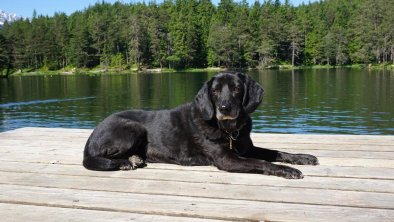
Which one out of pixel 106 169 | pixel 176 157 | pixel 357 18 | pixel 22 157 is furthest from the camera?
pixel 357 18

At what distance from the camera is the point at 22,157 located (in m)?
5.82

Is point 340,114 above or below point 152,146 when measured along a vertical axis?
below

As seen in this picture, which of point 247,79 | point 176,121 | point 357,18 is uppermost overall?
point 357,18

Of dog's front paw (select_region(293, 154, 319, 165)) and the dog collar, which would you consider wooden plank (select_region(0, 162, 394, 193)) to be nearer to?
the dog collar

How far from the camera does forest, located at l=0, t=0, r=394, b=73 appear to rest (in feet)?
397

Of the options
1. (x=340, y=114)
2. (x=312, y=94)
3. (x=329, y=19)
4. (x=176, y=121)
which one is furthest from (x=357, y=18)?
(x=176, y=121)

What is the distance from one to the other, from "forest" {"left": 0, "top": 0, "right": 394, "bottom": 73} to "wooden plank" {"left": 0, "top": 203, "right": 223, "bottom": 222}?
387 feet

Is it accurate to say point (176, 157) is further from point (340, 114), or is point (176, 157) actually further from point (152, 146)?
point (340, 114)

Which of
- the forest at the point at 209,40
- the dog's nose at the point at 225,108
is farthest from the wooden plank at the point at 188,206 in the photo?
the forest at the point at 209,40

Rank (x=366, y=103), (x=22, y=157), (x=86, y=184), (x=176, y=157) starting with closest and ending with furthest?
(x=86, y=184)
(x=176, y=157)
(x=22, y=157)
(x=366, y=103)

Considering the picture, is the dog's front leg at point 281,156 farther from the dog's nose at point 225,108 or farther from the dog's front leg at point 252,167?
the dog's nose at point 225,108

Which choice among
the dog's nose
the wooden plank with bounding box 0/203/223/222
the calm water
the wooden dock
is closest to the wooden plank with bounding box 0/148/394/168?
the wooden dock

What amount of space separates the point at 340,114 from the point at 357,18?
364 feet

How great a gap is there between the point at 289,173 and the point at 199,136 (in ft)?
4.45
